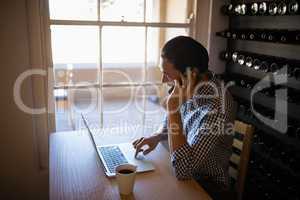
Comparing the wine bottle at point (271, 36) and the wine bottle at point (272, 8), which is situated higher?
the wine bottle at point (272, 8)

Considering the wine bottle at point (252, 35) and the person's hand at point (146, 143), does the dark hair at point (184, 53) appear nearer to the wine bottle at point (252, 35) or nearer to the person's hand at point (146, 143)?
the person's hand at point (146, 143)

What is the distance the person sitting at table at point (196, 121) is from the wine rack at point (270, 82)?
0.45 m

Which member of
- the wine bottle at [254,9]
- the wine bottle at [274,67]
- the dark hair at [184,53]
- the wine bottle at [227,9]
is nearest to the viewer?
the dark hair at [184,53]

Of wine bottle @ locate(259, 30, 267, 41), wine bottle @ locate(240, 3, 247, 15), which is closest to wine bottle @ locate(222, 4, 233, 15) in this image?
wine bottle @ locate(240, 3, 247, 15)

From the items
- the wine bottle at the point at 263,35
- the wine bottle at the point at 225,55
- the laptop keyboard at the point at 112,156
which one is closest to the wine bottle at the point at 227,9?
the wine bottle at the point at 225,55

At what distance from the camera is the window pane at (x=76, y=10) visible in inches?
73.9

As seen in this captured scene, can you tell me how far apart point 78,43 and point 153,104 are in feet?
2.36

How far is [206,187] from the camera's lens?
4.37ft

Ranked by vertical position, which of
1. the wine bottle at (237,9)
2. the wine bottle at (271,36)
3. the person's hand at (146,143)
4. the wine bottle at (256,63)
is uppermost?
the wine bottle at (237,9)

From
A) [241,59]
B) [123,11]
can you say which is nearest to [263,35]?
[241,59]

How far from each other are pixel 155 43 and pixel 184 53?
2.89ft

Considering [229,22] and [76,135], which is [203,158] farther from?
[229,22]

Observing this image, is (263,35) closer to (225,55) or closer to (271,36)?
(271,36)

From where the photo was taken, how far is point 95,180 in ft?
3.88
